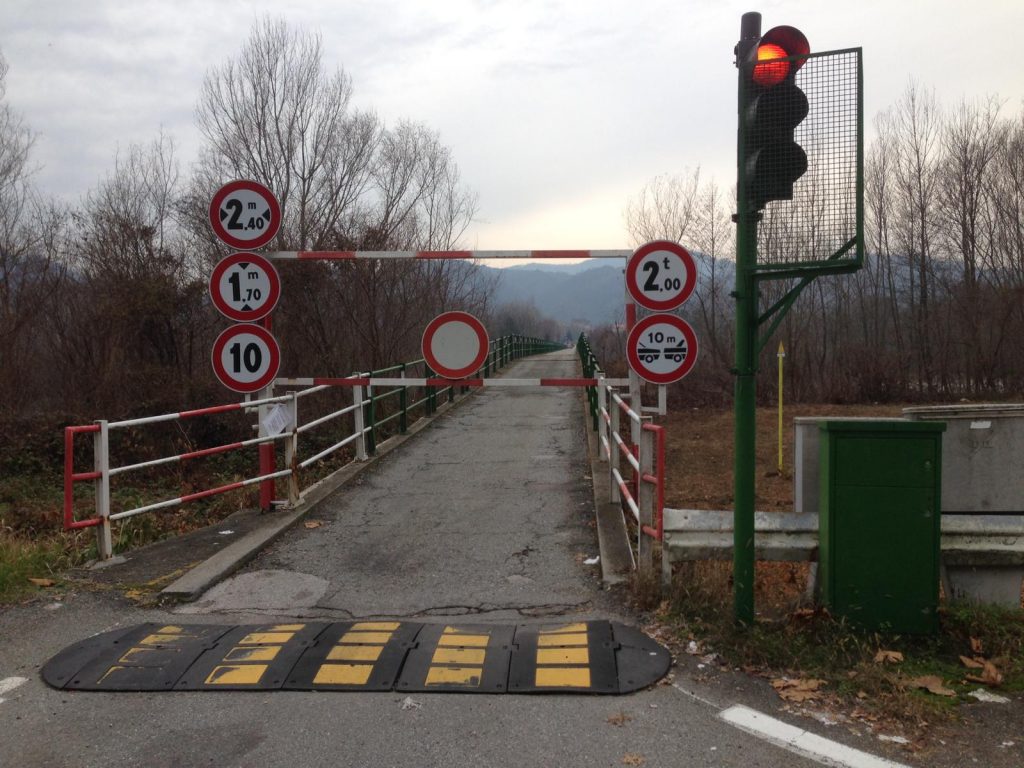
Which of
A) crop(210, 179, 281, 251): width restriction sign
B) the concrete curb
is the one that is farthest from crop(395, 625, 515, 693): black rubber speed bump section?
crop(210, 179, 281, 251): width restriction sign

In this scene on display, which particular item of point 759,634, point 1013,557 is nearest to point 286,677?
point 759,634

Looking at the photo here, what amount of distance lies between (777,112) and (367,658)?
3.82 meters

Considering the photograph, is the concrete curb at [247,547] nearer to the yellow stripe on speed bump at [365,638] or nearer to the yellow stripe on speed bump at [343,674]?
the yellow stripe on speed bump at [365,638]

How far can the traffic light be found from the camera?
4480 mm

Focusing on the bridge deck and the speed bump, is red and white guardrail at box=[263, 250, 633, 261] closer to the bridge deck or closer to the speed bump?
the bridge deck

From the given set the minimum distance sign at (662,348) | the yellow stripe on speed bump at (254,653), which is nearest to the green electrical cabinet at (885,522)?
the minimum distance sign at (662,348)

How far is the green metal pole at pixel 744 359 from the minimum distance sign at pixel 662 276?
2032 millimetres

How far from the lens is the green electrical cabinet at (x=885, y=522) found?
455 centimetres

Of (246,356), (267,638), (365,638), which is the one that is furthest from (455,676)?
(246,356)

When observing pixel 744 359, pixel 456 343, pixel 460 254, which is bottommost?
pixel 744 359

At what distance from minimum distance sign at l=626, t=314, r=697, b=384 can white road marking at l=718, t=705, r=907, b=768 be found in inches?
133

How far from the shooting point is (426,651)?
4656 millimetres

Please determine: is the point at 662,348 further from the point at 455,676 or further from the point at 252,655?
the point at 252,655

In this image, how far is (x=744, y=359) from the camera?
4.67 m
